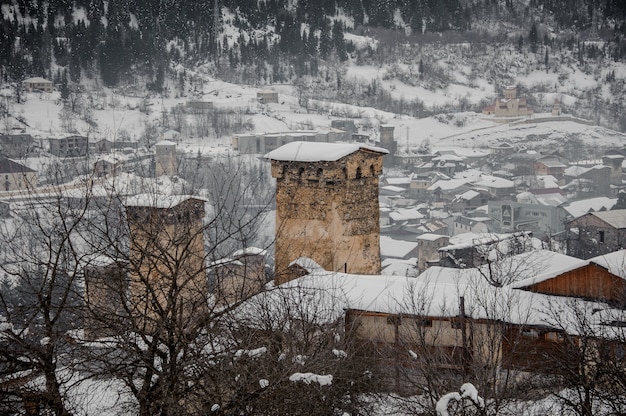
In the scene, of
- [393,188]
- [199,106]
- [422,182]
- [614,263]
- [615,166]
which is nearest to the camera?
[614,263]

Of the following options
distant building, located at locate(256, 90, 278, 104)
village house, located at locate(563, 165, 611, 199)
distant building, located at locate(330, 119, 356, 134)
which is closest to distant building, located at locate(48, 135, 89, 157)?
distant building, located at locate(330, 119, 356, 134)

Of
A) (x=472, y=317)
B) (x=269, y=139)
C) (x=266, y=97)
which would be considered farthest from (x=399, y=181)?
(x=472, y=317)

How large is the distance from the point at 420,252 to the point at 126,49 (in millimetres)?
51874

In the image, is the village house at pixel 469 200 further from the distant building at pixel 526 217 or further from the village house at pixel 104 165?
the village house at pixel 104 165

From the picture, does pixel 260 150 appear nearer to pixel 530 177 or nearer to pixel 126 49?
pixel 530 177

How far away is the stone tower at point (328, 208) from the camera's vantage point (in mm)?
9500

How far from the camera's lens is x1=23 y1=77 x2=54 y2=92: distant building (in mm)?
57375

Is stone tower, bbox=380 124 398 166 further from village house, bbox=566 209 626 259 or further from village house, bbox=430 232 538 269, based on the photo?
village house, bbox=430 232 538 269

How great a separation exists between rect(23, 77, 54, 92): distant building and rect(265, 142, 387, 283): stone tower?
52.1 meters

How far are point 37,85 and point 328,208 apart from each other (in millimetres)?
53114

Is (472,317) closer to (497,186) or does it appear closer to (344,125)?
(497,186)

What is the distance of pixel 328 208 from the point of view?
9.50 meters

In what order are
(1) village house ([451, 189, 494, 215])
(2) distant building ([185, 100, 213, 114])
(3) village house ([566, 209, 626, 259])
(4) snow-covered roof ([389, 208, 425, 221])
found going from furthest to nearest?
1. (2) distant building ([185, 100, 213, 114])
2. (1) village house ([451, 189, 494, 215])
3. (4) snow-covered roof ([389, 208, 425, 221])
4. (3) village house ([566, 209, 626, 259])

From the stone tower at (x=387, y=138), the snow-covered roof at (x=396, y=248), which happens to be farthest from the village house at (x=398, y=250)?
the stone tower at (x=387, y=138)
